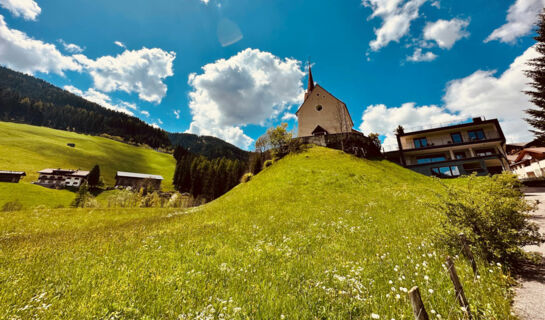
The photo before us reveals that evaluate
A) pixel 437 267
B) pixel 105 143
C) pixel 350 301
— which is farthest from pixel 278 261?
pixel 105 143

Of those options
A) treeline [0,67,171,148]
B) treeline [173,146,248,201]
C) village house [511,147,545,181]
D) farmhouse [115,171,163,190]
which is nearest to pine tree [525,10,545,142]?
village house [511,147,545,181]

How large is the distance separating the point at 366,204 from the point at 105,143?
552ft

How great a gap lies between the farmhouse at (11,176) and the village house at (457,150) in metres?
117

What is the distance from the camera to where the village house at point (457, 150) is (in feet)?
120

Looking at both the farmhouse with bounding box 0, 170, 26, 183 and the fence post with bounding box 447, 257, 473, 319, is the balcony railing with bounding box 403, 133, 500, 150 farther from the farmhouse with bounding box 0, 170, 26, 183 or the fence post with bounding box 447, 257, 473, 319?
the farmhouse with bounding box 0, 170, 26, 183

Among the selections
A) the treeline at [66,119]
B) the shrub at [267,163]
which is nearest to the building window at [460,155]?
the shrub at [267,163]

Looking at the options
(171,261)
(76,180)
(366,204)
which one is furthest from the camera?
(76,180)

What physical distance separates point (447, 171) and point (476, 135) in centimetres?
1090

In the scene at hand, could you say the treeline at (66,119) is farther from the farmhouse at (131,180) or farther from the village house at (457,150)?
the village house at (457,150)

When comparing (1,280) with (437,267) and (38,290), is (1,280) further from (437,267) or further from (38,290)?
(437,267)

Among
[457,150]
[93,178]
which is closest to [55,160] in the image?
[93,178]

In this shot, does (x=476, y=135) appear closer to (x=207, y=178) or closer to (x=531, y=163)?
(x=531, y=163)

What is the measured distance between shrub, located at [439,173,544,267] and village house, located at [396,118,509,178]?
37985 mm

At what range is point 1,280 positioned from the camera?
590 cm
